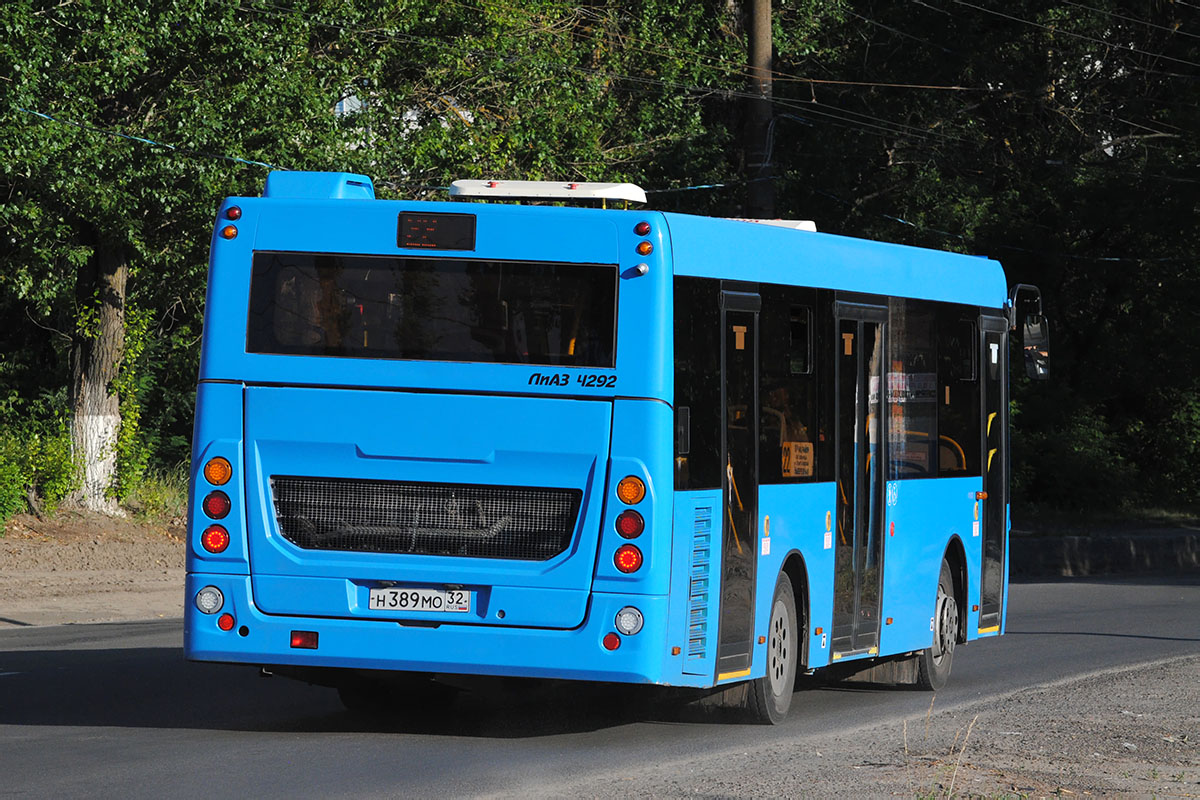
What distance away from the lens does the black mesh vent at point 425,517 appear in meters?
9.62

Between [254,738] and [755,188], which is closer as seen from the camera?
[254,738]

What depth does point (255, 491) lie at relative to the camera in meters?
9.83

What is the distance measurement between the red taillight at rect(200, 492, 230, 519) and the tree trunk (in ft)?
54.6

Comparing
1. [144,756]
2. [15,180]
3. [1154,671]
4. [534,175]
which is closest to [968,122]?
[534,175]

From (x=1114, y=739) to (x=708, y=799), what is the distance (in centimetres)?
350

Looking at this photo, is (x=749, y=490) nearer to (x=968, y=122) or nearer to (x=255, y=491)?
(x=255, y=491)

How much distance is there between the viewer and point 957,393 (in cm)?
1388

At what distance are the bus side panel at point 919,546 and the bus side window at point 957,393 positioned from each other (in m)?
0.16

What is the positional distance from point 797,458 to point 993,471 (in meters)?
3.93

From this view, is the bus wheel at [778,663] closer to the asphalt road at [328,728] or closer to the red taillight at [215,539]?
the asphalt road at [328,728]

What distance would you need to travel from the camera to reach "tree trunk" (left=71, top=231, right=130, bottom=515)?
25922mm

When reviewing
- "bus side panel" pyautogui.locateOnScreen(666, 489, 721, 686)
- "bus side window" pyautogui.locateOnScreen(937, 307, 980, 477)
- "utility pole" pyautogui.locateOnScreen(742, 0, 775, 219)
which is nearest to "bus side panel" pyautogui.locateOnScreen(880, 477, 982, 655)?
"bus side window" pyautogui.locateOnScreen(937, 307, 980, 477)

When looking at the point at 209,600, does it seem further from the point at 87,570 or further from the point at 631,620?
the point at 87,570

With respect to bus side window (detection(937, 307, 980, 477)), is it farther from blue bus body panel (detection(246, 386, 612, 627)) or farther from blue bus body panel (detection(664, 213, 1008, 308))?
blue bus body panel (detection(246, 386, 612, 627))
